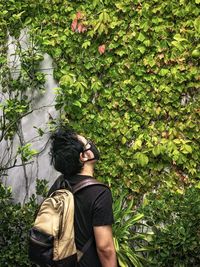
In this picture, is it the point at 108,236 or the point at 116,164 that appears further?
the point at 116,164

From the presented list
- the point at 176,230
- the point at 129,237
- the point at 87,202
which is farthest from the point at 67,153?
the point at 129,237

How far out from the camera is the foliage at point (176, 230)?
3795 millimetres

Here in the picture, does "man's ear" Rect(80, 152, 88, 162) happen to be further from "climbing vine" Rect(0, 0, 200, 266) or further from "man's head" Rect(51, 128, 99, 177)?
"climbing vine" Rect(0, 0, 200, 266)

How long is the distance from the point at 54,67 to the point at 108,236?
10.3ft

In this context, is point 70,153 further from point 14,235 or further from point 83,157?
point 14,235

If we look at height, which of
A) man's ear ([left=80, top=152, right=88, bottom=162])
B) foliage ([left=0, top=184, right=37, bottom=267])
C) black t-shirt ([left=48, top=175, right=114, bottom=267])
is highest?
man's ear ([left=80, top=152, right=88, bottom=162])

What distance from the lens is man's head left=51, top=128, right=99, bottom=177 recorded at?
8.39ft

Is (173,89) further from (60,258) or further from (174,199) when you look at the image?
(60,258)

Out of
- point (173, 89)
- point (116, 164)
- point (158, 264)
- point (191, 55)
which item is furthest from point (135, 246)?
point (191, 55)

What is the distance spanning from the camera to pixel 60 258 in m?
2.44

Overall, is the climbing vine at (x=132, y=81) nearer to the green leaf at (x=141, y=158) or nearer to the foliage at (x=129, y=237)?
the green leaf at (x=141, y=158)

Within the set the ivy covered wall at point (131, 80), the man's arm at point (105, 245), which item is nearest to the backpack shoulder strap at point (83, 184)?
the man's arm at point (105, 245)

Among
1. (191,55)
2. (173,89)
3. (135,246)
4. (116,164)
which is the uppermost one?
(191,55)

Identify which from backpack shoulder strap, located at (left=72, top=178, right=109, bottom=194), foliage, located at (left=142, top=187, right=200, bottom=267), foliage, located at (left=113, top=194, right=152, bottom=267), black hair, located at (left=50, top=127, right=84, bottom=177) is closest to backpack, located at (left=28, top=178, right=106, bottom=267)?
backpack shoulder strap, located at (left=72, top=178, right=109, bottom=194)
